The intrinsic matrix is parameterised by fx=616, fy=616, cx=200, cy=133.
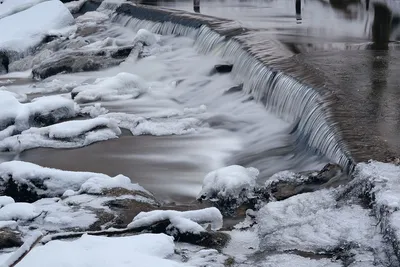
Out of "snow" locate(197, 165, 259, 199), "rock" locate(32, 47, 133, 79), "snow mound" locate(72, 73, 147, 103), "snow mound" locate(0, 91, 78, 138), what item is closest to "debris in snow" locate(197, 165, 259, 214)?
"snow" locate(197, 165, 259, 199)

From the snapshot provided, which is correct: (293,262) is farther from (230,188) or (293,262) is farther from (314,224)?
(230,188)

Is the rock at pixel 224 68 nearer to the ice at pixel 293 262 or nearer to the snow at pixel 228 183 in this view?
the snow at pixel 228 183

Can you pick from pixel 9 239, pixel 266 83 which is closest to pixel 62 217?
pixel 9 239

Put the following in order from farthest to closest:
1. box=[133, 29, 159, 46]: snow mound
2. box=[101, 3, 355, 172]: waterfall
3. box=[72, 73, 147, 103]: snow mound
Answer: box=[133, 29, 159, 46]: snow mound < box=[72, 73, 147, 103]: snow mound < box=[101, 3, 355, 172]: waterfall

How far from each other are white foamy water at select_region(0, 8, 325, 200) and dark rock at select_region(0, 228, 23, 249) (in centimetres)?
210

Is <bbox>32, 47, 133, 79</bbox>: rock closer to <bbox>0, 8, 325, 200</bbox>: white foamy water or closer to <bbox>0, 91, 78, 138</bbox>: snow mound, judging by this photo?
<bbox>0, 8, 325, 200</bbox>: white foamy water

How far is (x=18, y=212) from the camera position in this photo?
5383 millimetres

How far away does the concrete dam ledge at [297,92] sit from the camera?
6.11 metres

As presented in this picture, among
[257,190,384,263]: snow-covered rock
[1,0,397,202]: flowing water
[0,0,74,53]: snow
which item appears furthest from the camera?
[0,0,74,53]: snow

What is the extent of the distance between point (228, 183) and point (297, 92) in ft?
8.51

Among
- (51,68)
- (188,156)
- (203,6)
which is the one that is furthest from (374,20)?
(188,156)

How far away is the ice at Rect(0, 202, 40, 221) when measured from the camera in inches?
210

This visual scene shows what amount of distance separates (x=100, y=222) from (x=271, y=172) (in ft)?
7.93

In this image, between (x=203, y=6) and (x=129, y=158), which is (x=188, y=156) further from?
(x=203, y=6)
